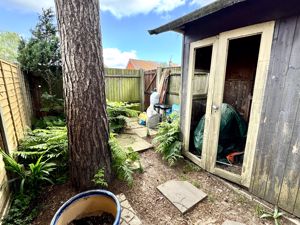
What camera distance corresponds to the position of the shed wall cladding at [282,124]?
142 cm

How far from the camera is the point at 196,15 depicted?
1807 millimetres

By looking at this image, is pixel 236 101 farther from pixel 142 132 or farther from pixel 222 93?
pixel 142 132

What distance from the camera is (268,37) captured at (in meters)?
1.54

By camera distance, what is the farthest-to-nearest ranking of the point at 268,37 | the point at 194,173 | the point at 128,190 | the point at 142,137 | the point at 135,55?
the point at 135,55, the point at 142,137, the point at 194,173, the point at 128,190, the point at 268,37

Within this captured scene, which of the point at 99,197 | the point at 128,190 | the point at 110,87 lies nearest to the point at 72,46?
the point at 99,197

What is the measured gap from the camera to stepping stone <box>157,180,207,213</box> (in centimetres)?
176

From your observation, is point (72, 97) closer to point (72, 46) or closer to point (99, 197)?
point (72, 46)

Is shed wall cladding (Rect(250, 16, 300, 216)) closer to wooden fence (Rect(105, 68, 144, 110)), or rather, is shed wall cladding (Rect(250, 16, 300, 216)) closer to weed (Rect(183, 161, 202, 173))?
weed (Rect(183, 161, 202, 173))

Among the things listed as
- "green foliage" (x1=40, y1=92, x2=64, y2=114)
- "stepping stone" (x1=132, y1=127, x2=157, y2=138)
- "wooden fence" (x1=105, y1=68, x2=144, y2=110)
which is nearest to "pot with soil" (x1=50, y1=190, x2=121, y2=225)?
"stepping stone" (x1=132, y1=127, x2=157, y2=138)

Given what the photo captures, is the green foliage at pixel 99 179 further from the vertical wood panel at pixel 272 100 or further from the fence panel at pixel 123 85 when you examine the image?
the fence panel at pixel 123 85

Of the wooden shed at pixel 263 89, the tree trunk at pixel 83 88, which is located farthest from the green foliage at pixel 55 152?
the wooden shed at pixel 263 89

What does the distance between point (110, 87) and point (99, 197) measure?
491 cm

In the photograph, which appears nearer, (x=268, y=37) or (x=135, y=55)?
(x=268, y=37)

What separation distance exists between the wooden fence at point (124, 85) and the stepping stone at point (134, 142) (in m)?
2.54
